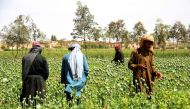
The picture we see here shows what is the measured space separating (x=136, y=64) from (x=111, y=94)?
A: 0.83 m

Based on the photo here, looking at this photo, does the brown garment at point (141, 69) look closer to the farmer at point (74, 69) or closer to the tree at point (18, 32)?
the farmer at point (74, 69)

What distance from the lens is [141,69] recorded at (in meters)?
9.84

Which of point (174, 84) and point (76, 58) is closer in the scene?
point (76, 58)

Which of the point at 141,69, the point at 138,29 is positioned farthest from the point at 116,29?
the point at 141,69

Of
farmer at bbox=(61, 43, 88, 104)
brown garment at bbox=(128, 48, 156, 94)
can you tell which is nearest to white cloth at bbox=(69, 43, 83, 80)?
farmer at bbox=(61, 43, 88, 104)

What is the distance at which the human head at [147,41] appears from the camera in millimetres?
9406

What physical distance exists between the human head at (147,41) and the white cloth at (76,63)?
1.32 metres

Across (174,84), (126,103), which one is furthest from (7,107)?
(174,84)

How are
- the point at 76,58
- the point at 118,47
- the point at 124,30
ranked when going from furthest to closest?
1. the point at 124,30
2. the point at 118,47
3. the point at 76,58

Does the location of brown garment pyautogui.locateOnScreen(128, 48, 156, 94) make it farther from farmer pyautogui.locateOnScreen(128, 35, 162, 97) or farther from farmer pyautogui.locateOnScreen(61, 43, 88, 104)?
farmer pyautogui.locateOnScreen(61, 43, 88, 104)

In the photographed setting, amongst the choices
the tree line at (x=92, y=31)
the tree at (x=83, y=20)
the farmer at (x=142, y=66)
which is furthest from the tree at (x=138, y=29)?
the farmer at (x=142, y=66)

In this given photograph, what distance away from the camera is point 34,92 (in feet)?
32.2

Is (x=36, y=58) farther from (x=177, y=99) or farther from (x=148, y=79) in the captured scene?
(x=177, y=99)

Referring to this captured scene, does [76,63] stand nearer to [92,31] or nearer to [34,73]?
[34,73]
